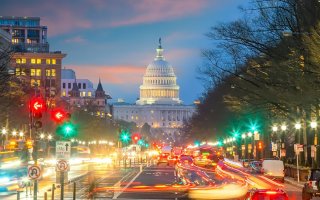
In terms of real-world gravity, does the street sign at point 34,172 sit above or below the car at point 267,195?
above

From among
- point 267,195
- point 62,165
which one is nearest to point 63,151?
point 62,165

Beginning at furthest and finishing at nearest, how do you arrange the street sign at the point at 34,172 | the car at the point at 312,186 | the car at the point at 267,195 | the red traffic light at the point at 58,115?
the car at the point at 312,186 < the red traffic light at the point at 58,115 < the street sign at the point at 34,172 < the car at the point at 267,195

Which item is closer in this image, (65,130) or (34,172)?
(34,172)

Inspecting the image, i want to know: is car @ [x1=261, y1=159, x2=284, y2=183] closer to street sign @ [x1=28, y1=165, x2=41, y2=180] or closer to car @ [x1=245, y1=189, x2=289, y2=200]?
street sign @ [x1=28, y1=165, x2=41, y2=180]

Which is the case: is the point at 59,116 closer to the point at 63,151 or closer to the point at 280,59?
the point at 63,151

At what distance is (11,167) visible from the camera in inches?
1547

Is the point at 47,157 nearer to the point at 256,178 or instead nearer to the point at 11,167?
the point at 11,167

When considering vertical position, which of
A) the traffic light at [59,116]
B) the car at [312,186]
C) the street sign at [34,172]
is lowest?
the car at [312,186]

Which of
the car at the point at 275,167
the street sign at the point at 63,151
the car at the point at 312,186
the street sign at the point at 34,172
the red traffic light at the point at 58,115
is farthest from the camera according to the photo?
the car at the point at 275,167

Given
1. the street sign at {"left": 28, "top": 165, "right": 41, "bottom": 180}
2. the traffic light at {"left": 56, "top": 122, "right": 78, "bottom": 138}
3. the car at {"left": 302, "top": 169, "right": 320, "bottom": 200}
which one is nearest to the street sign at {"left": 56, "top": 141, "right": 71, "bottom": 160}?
the traffic light at {"left": 56, "top": 122, "right": 78, "bottom": 138}

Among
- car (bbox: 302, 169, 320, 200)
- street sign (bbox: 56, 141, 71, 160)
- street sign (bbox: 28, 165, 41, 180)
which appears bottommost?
car (bbox: 302, 169, 320, 200)

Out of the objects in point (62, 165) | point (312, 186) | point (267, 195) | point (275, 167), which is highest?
point (62, 165)

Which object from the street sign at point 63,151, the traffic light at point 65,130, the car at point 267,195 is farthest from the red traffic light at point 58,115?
the car at point 267,195

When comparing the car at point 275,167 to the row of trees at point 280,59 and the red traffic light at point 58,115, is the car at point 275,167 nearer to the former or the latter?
the row of trees at point 280,59
